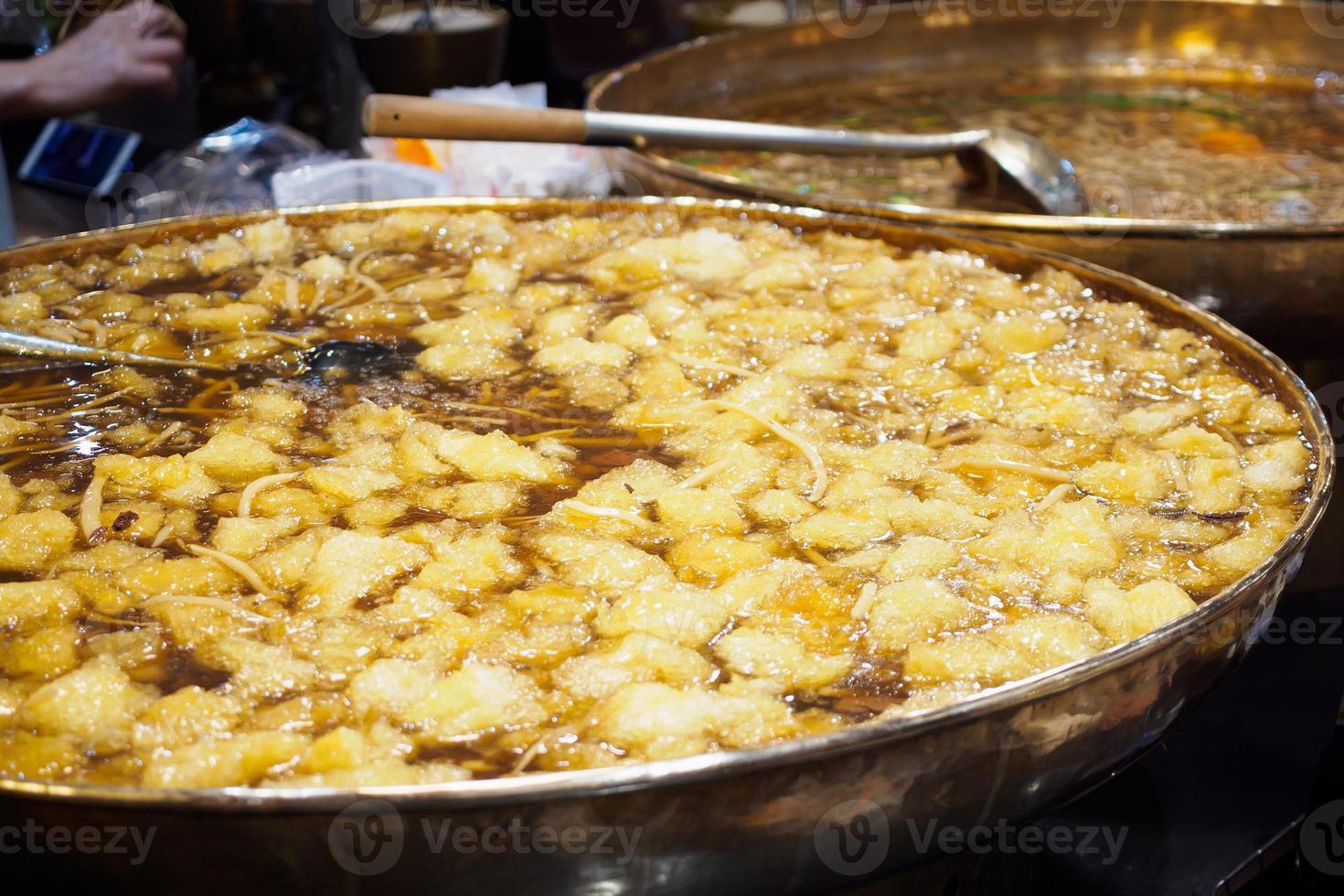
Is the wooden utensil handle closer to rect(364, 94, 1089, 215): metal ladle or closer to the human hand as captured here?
rect(364, 94, 1089, 215): metal ladle

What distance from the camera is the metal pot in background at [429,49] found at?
8.95ft

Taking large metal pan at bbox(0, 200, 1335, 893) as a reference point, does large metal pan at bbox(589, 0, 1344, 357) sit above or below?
above

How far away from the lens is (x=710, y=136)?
7.55 feet

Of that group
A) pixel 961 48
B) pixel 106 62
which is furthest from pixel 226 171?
pixel 961 48

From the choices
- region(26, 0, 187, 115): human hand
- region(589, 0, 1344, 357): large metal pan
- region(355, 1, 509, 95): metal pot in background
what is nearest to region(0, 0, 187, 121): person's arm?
region(26, 0, 187, 115): human hand

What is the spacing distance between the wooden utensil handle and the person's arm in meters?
1.29

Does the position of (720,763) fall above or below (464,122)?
below

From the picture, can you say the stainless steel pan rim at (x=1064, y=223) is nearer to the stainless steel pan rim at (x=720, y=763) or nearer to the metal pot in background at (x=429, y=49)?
the stainless steel pan rim at (x=720, y=763)

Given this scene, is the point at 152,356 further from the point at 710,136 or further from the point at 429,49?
the point at 429,49

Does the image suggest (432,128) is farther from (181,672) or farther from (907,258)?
(181,672)

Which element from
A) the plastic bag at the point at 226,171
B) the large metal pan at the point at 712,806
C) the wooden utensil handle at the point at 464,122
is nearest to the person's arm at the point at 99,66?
the plastic bag at the point at 226,171

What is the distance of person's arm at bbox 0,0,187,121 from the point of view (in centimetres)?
300

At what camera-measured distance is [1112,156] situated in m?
Result: 2.89

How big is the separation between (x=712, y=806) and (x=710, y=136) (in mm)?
1658
